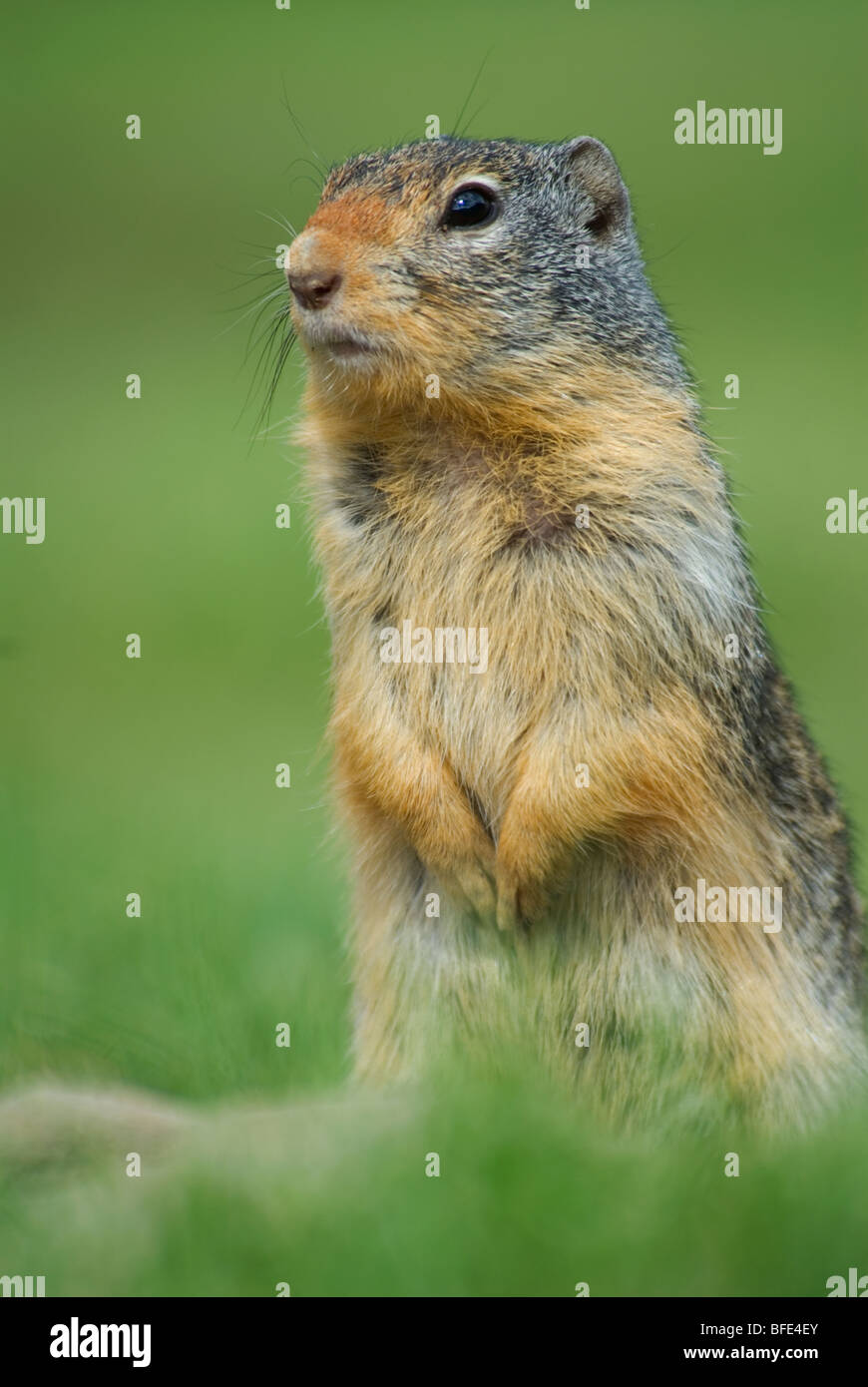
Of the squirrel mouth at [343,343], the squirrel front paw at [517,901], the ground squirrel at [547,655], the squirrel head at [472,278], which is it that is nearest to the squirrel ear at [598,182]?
the squirrel head at [472,278]

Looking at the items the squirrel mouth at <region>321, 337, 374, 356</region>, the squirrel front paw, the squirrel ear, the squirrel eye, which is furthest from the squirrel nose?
the squirrel front paw

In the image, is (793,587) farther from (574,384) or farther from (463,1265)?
(463,1265)

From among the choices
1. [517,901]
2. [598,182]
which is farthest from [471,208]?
[517,901]

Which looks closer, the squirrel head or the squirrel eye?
the squirrel head

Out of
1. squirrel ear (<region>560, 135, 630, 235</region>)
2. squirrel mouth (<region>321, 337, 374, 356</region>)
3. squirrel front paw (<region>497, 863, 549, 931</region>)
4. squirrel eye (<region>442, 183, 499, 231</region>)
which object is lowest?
squirrel front paw (<region>497, 863, 549, 931</region>)

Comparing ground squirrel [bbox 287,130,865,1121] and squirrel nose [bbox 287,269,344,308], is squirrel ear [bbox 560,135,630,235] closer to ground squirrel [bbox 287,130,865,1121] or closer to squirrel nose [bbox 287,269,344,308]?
ground squirrel [bbox 287,130,865,1121]

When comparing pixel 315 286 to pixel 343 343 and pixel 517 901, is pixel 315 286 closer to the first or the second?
pixel 343 343

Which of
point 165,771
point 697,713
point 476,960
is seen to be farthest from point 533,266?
point 165,771

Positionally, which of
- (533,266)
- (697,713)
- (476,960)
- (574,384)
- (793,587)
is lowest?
(476,960)
